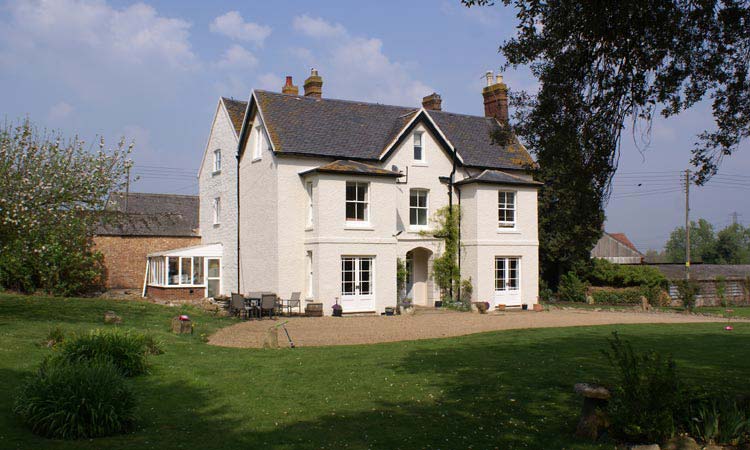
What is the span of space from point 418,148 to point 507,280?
7.47 meters

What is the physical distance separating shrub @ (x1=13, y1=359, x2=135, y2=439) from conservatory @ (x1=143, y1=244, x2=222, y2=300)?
23562mm

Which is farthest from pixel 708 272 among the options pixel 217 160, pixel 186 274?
pixel 186 274

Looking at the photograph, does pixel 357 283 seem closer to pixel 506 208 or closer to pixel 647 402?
pixel 506 208

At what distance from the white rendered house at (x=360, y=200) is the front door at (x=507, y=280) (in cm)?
5

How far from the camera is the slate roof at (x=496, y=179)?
99.1ft

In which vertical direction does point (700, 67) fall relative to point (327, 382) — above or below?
above

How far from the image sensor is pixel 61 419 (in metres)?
8.33

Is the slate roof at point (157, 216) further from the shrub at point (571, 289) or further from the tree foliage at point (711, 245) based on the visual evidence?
the tree foliage at point (711, 245)

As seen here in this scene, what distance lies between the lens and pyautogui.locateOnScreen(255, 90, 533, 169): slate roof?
28766 mm

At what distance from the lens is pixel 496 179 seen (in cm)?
3058

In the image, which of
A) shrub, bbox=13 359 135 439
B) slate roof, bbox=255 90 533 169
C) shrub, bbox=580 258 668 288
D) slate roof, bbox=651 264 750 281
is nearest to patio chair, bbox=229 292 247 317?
slate roof, bbox=255 90 533 169

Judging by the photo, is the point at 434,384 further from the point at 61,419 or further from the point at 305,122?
the point at 305,122

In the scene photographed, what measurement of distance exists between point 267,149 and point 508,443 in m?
22.7

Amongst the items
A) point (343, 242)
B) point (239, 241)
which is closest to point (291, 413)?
point (343, 242)
